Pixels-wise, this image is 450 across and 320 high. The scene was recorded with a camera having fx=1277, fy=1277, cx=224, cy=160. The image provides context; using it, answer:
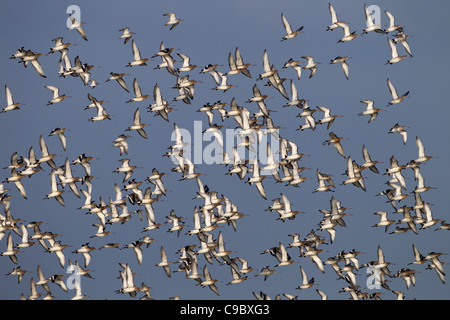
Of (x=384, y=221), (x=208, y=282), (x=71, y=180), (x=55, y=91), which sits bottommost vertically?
(x=208, y=282)

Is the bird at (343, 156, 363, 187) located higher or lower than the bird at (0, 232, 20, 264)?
higher

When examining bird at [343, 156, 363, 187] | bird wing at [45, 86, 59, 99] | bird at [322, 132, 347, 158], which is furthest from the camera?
bird wing at [45, 86, 59, 99]

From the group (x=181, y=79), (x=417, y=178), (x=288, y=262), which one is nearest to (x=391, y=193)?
(x=417, y=178)

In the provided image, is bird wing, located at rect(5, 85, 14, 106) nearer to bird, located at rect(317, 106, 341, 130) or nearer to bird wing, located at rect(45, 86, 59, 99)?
bird wing, located at rect(45, 86, 59, 99)

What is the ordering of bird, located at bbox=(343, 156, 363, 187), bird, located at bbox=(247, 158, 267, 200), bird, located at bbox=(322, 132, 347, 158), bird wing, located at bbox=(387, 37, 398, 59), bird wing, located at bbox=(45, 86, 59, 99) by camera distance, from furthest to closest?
bird wing, located at bbox=(387, 37, 398, 59), bird wing, located at bbox=(45, 86, 59, 99), bird, located at bbox=(322, 132, 347, 158), bird, located at bbox=(343, 156, 363, 187), bird, located at bbox=(247, 158, 267, 200)

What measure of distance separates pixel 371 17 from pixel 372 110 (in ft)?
13.3

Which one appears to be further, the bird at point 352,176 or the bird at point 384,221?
the bird at point 384,221

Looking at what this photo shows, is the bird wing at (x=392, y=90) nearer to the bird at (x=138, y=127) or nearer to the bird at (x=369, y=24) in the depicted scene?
the bird at (x=369, y=24)

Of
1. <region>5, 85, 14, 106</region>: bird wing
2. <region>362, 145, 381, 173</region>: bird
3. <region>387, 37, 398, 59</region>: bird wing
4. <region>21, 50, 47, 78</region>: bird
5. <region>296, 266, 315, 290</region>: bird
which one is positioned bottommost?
<region>296, 266, 315, 290</region>: bird

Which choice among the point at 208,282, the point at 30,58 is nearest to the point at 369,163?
the point at 208,282

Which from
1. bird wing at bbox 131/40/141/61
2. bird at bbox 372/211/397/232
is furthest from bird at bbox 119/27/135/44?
bird at bbox 372/211/397/232

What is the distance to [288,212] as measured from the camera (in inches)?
2175

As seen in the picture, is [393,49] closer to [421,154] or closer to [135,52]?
[421,154]

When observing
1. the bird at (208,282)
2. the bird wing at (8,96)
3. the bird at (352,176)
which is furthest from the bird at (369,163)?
the bird wing at (8,96)
